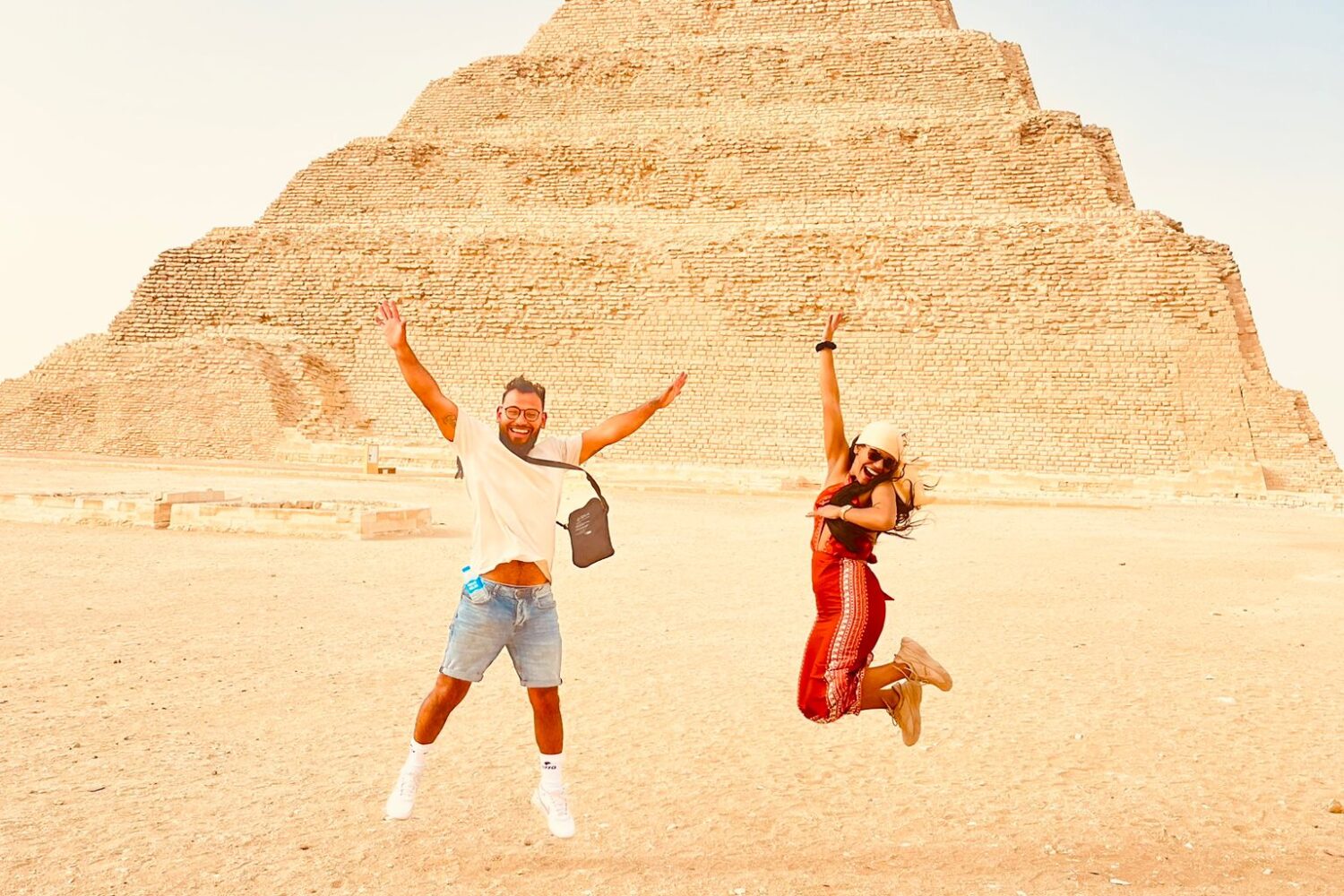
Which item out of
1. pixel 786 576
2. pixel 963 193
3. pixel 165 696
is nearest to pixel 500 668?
pixel 165 696

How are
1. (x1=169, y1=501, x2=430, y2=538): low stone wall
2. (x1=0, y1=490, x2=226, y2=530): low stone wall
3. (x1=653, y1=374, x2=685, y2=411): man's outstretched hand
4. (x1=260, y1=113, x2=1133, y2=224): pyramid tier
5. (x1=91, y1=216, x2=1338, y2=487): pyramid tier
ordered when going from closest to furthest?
(x1=653, y1=374, x2=685, y2=411): man's outstretched hand, (x1=169, y1=501, x2=430, y2=538): low stone wall, (x1=0, y1=490, x2=226, y2=530): low stone wall, (x1=91, y1=216, x2=1338, y2=487): pyramid tier, (x1=260, y1=113, x2=1133, y2=224): pyramid tier

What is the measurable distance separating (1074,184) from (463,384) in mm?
15769

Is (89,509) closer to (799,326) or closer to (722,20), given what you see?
(799,326)

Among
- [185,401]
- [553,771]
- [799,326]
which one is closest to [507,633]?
[553,771]

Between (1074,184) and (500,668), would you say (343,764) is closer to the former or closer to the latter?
(500,668)

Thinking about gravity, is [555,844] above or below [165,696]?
below

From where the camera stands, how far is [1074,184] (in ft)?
98.6

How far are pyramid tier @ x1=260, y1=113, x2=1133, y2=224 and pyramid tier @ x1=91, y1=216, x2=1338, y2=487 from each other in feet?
5.23

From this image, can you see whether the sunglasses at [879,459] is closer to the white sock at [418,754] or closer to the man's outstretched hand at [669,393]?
the man's outstretched hand at [669,393]

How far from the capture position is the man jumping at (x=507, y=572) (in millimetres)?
3098

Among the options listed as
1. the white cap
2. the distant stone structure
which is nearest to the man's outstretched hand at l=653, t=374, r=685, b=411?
the white cap

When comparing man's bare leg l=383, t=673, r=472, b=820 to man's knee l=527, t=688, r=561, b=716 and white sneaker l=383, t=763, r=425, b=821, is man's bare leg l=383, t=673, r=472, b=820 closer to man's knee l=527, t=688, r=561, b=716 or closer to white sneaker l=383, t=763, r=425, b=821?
white sneaker l=383, t=763, r=425, b=821

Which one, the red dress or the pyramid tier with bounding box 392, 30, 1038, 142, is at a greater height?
the pyramid tier with bounding box 392, 30, 1038, 142

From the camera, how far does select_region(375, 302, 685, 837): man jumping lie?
310 centimetres
